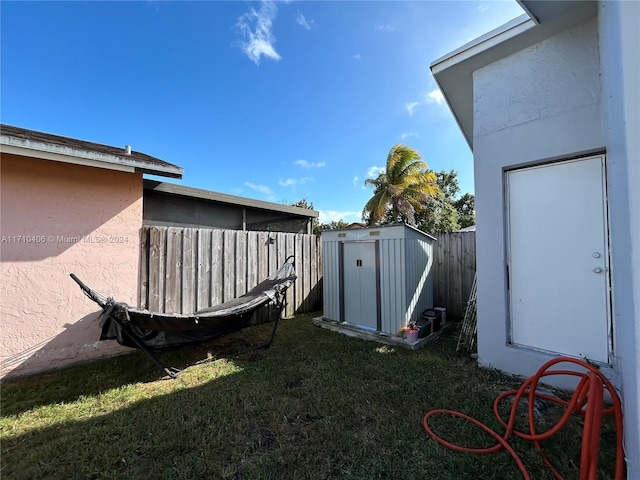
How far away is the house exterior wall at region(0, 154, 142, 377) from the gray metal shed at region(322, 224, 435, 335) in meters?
3.37

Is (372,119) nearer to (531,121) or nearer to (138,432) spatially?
(531,121)

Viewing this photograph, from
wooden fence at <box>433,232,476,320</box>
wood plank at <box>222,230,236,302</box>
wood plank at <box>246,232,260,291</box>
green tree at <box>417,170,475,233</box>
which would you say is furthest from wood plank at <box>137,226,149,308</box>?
green tree at <box>417,170,475,233</box>

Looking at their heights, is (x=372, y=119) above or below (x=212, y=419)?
above

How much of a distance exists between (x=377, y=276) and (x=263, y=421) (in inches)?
111

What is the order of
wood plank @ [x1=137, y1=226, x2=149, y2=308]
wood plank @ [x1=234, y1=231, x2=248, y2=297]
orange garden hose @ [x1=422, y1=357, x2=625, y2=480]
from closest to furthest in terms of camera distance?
1. orange garden hose @ [x1=422, y1=357, x2=625, y2=480]
2. wood plank @ [x1=137, y1=226, x2=149, y2=308]
3. wood plank @ [x1=234, y1=231, x2=248, y2=297]

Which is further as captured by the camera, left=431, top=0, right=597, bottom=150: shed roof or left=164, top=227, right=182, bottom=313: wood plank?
left=164, top=227, right=182, bottom=313: wood plank

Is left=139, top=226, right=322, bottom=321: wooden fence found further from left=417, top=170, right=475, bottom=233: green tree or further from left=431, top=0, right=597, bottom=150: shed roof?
left=417, top=170, right=475, bottom=233: green tree

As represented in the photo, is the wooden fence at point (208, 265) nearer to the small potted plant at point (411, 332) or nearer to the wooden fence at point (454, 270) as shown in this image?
the small potted plant at point (411, 332)

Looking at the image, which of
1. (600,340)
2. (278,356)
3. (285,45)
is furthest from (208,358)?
(285,45)

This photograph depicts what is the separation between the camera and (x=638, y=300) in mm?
1092

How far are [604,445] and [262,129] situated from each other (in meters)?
10.0

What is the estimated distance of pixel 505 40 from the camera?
297 cm

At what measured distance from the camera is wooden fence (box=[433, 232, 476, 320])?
5594 mm

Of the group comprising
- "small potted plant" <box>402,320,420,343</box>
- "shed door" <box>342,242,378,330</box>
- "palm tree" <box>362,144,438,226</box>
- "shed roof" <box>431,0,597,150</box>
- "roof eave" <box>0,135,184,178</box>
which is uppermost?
"palm tree" <box>362,144,438,226</box>
